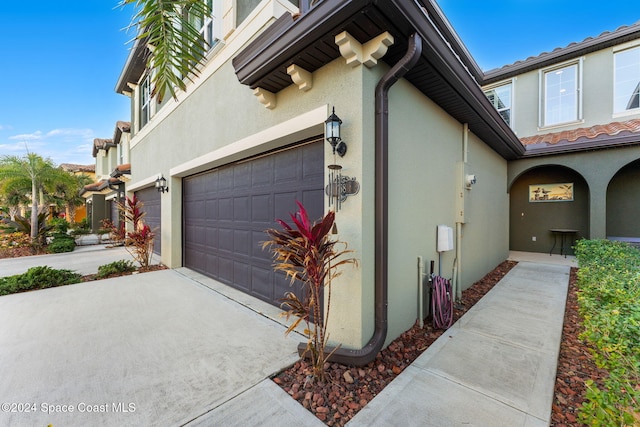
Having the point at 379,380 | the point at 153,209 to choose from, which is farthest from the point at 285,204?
the point at 153,209

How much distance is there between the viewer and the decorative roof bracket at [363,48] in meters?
2.52

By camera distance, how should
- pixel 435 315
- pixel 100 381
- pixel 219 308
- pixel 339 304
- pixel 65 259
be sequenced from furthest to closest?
pixel 65 259
pixel 219 308
pixel 435 315
pixel 339 304
pixel 100 381

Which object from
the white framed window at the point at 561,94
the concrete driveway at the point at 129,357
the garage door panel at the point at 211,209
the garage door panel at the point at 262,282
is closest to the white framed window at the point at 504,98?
the white framed window at the point at 561,94

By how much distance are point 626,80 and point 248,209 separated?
12663mm

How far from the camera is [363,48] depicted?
2697 mm

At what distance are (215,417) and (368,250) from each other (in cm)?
202

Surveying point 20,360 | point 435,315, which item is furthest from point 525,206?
point 20,360

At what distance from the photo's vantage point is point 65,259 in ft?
28.4

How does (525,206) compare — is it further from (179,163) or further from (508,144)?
(179,163)

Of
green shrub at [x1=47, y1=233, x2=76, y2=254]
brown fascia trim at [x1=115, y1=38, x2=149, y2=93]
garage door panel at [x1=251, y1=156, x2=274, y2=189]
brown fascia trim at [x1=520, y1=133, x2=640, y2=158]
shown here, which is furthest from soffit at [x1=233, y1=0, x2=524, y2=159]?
green shrub at [x1=47, y1=233, x2=76, y2=254]

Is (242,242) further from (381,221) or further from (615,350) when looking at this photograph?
(615,350)

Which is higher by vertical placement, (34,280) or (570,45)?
(570,45)

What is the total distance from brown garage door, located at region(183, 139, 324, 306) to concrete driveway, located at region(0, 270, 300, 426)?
2.22 ft

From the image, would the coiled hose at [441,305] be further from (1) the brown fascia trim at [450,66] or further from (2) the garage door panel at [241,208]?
(2) the garage door panel at [241,208]
